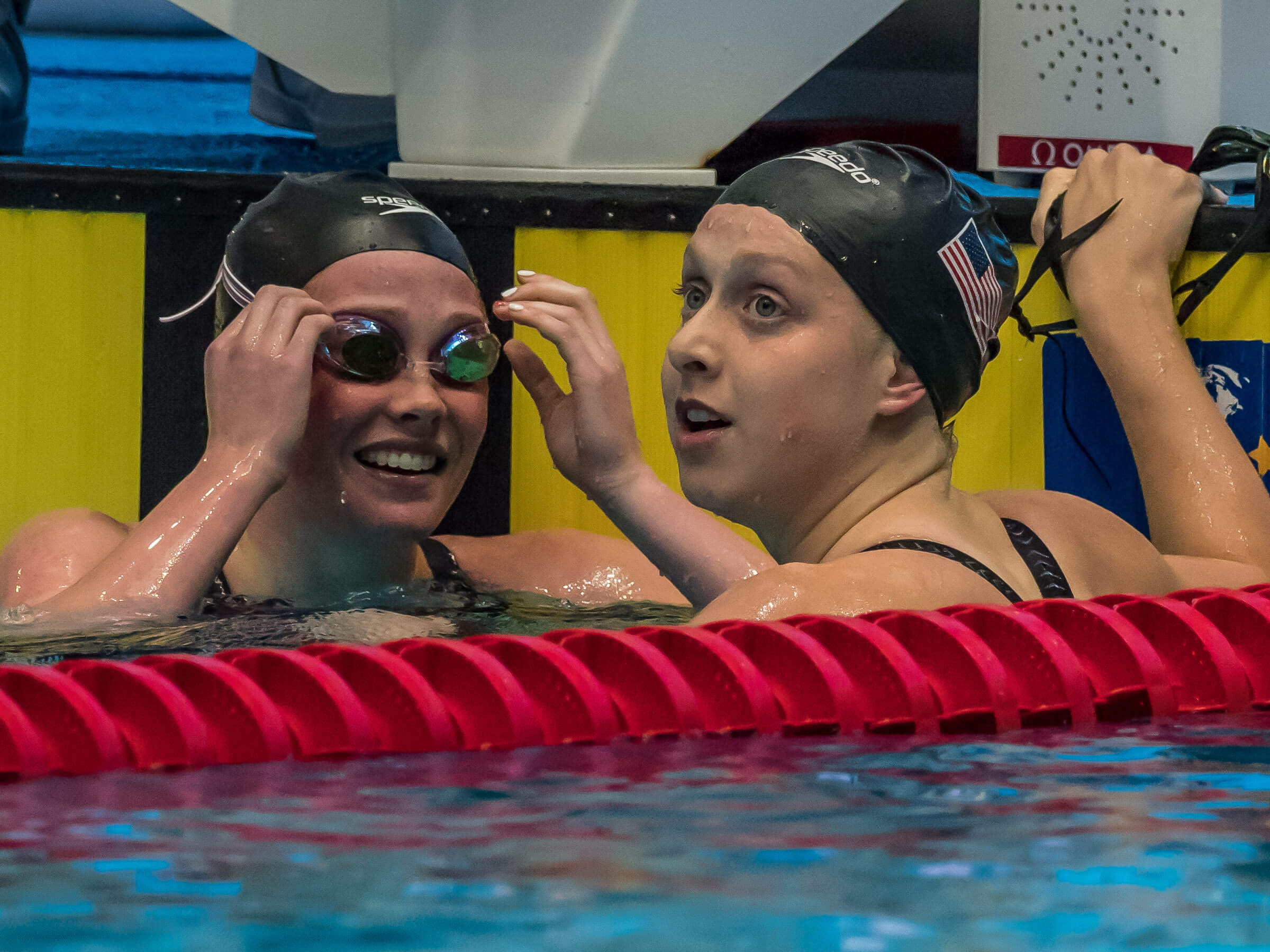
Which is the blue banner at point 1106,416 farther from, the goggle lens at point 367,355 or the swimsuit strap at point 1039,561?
the goggle lens at point 367,355

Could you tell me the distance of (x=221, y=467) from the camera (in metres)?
2.74

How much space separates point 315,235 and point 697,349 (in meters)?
1.01

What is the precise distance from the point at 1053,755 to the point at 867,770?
0.84 ft

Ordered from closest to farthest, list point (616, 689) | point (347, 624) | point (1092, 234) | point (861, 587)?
1. point (616, 689)
2. point (861, 587)
3. point (347, 624)
4. point (1092, 234)

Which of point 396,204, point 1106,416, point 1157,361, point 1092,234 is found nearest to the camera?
point 396,204

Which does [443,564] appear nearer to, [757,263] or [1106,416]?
[757,263]

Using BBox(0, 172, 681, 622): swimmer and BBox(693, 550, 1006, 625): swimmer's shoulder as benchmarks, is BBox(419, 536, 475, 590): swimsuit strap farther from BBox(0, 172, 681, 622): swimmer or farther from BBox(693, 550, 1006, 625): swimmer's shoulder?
BBox(693, 550, 1006, 625): swimmer's shoulder

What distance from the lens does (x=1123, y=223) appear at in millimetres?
3295

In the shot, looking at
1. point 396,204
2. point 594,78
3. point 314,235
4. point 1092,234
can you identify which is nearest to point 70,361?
point 314,235

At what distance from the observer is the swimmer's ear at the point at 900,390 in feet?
7.87

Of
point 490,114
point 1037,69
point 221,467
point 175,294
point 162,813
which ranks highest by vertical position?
point 1037,69

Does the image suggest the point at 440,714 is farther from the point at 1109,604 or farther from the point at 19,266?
the point at 19,266

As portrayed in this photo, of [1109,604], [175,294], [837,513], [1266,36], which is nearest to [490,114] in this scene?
[175,294]

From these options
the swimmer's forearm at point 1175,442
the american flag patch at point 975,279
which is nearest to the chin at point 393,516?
the american flag patch at point 975,279
